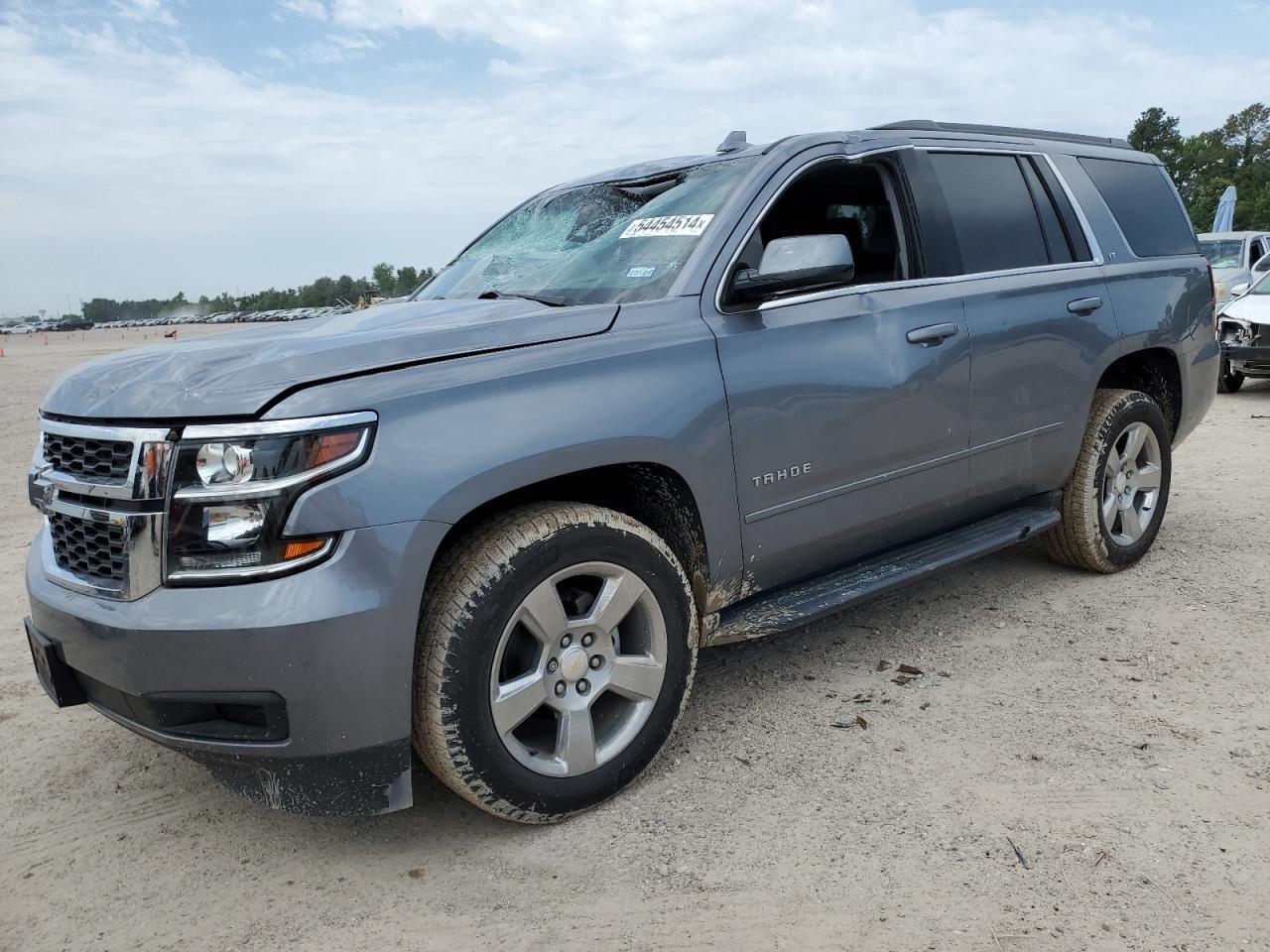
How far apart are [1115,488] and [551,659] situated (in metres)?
3.15

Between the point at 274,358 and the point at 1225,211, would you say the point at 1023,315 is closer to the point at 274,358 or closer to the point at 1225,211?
the point at 274,358

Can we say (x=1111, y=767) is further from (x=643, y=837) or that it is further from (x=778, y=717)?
(x=643, y=837)

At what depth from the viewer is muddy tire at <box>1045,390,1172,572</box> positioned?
14.6ft

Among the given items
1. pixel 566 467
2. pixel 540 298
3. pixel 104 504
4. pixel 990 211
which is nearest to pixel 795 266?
pixel 540 298

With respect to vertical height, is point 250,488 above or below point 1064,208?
below

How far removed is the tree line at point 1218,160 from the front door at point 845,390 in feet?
214

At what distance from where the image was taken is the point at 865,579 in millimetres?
3510

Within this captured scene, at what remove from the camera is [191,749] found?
8.08ft

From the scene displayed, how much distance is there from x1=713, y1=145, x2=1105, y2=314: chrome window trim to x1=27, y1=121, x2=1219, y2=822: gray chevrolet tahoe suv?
0.01 metres

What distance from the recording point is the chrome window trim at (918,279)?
3.21m

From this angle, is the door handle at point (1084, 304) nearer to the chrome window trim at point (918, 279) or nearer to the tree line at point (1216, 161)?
the chrome window trim at point (918, 279)

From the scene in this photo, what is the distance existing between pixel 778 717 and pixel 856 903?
104 centimetres

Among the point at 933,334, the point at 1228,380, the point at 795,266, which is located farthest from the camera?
the point at 1228,380

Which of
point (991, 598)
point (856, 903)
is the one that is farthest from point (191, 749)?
point (991, 598)
